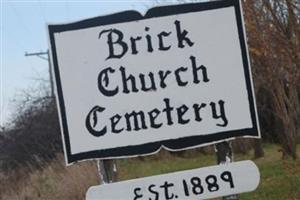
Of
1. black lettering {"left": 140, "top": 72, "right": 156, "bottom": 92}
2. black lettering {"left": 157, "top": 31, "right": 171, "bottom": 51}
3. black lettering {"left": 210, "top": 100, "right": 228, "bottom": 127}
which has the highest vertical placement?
black lettering {"left": 157, "top": 31, "right": 171, "bottom": 51}

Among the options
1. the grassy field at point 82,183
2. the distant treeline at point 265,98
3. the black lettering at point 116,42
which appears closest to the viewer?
the black lettering at point 116,42

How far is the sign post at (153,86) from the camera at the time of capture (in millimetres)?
4812

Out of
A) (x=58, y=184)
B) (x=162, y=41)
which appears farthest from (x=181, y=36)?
(x=58, y=184)

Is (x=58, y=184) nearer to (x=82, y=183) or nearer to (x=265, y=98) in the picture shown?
(x=82, y=183)

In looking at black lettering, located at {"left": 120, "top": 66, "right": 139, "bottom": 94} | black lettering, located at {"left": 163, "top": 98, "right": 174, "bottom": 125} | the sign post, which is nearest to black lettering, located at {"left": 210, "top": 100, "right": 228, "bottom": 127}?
the sign post

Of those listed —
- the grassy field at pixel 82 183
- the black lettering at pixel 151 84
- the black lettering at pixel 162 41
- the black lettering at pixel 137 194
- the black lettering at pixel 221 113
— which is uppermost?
the black lettering at pixel 162 41

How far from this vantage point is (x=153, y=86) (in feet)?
15.8

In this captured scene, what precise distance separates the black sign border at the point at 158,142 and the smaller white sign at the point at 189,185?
19 centimetres

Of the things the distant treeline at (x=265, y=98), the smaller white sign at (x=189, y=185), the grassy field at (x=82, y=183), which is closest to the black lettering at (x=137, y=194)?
the smaller white sign at (x=189, y=185)

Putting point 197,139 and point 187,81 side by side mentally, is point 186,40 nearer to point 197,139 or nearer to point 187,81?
point 187,81

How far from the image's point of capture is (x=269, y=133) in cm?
2948

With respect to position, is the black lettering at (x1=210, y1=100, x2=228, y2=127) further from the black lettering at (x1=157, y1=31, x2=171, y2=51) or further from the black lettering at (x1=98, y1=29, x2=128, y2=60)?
the black lettering at (x1=98, y1=29, x2=128, y2=60)

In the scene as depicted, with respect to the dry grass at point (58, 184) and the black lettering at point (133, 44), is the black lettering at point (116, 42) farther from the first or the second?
the dry grass at point (58, 184)

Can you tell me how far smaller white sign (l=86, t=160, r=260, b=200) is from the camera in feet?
15.5
